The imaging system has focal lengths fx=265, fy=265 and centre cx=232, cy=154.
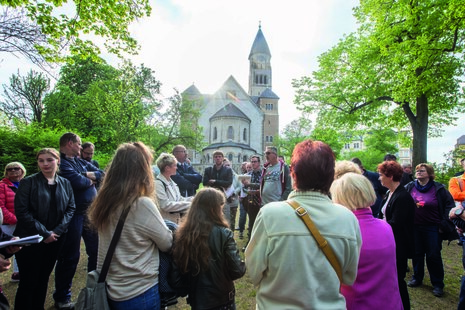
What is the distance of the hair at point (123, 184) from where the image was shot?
6.37 feet

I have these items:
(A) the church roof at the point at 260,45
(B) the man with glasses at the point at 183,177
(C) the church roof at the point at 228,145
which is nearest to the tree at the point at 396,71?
(B) the man with glasses at the point at 183,177

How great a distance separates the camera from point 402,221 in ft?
10.5

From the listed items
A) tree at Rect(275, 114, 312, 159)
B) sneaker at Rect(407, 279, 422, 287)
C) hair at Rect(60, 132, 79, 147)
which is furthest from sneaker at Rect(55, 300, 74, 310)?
tree at Rect(275, 114, 312, 159)

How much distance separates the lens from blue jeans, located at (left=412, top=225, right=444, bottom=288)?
4.30m

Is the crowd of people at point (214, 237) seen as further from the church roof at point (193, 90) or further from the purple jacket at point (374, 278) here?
the church roof at point (193, 90)

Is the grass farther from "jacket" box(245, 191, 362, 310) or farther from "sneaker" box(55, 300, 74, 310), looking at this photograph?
"jacket" box(245, 191, 362, 310)

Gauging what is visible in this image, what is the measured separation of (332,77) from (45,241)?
50.3 ft

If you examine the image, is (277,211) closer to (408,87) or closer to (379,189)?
(379,189)

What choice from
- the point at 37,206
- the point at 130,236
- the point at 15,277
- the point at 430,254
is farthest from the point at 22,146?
the point at 430,254

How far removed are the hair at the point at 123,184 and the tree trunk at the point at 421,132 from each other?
1246 centimetres

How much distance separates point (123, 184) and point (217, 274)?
3.95ft

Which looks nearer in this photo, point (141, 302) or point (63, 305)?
point (141, 302)

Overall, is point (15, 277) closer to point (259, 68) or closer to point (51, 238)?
point (51, 238)

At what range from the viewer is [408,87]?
419 inches
